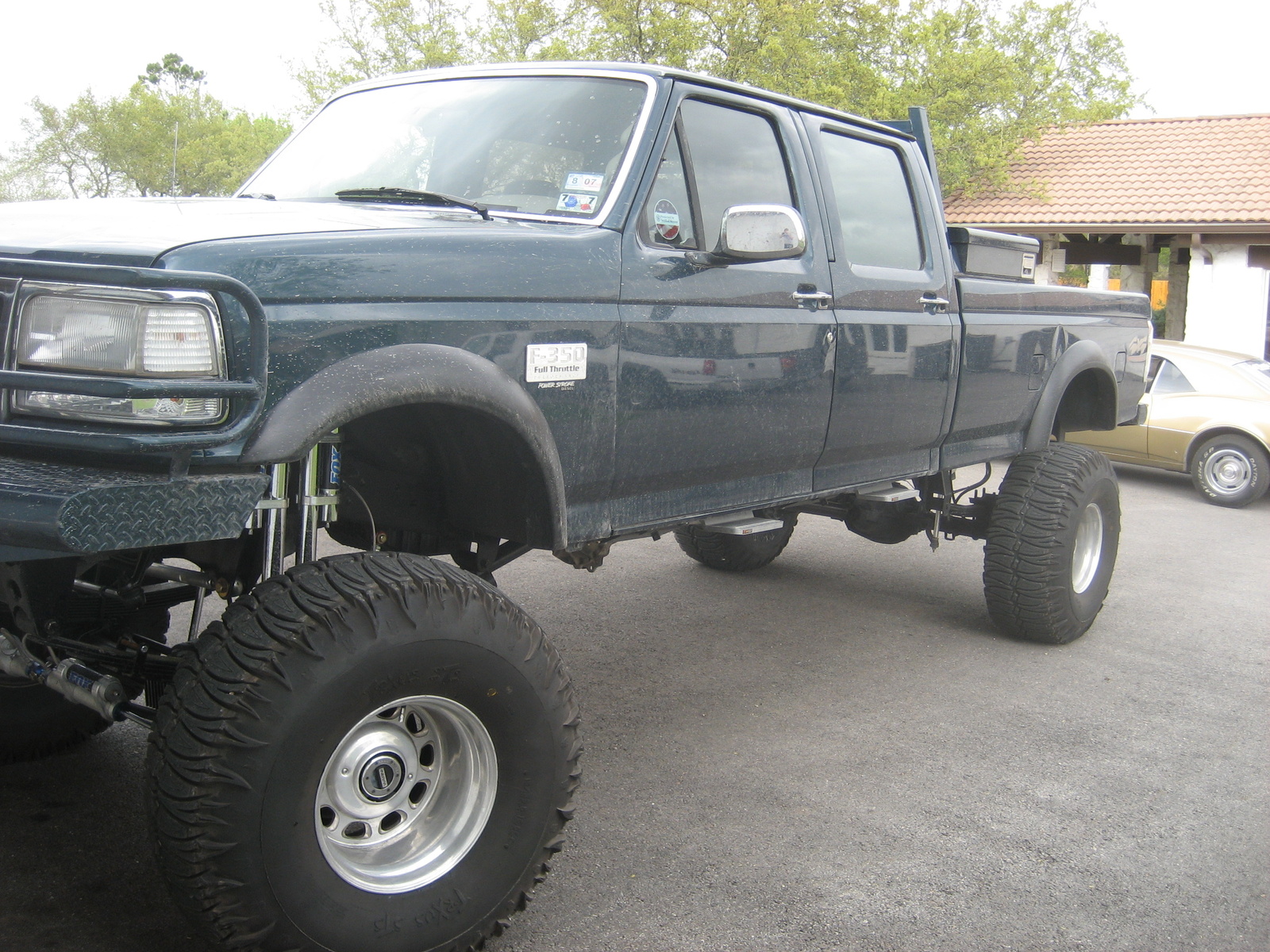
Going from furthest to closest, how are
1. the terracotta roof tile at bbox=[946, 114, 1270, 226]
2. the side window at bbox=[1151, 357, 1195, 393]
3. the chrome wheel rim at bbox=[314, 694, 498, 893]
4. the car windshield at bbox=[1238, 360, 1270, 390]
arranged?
the terracotta roof tile at bbox=[946, 114, 1270, 226] → the side window at bbox=[1151, 357, 1195, 393] → the car windshield at bbox=[1238, 360, 1270, 390] → the chrome wheel rim at bbox=[314, 694, 498, 893]

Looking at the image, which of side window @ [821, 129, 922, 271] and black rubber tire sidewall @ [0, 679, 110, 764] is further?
side window @ [821, 129, 922, 271]

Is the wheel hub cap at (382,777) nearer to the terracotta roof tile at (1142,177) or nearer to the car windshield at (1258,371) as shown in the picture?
the car windshield at (1258,371)

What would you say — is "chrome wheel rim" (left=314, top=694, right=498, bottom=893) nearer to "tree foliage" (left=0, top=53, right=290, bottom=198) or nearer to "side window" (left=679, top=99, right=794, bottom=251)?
"side window" (left=679, top=99, right=794, bottom=251)

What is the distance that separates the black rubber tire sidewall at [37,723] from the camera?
3455mm

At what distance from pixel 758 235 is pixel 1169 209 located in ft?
55.3

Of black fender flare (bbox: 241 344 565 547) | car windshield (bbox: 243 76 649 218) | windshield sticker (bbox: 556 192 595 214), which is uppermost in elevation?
car windshield (bbox: 243 76 649 218)

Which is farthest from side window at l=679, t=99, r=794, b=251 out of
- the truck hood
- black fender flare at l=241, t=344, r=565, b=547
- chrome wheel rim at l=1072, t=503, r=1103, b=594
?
chrome wheel rim at l=1072, t=503, r=1103, b=594

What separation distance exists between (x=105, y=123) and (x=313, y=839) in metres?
39.3

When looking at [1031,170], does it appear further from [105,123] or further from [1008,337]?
[105,123]

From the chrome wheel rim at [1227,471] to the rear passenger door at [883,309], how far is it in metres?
7.14

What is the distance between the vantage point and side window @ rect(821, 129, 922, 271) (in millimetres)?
4199

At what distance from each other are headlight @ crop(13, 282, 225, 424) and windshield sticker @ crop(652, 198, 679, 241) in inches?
60.4

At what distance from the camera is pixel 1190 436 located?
421 inches

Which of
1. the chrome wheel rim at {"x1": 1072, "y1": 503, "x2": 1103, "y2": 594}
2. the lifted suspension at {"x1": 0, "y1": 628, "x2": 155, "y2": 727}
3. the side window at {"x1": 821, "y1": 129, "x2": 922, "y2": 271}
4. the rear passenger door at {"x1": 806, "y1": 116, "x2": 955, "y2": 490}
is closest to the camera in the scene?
the lifted suspension at {"x1": 0, "y1": 628, "x2": 155, "y2": 727}
